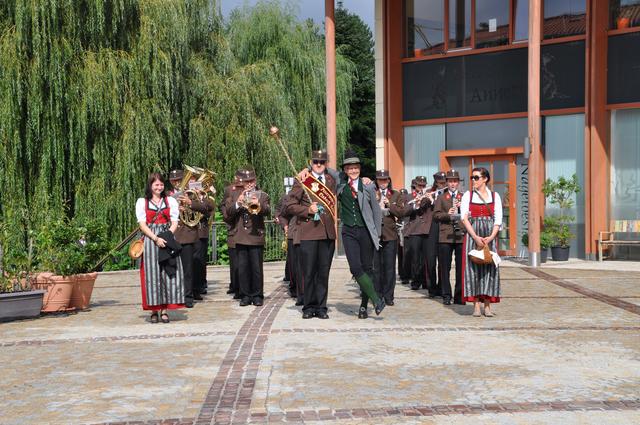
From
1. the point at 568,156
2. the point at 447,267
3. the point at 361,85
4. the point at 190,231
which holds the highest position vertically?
the point at 361,85

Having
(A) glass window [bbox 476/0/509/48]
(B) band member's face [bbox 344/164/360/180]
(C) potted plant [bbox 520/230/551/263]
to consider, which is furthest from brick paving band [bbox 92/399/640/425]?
(A) glass window [bbox 476/0/509/48]

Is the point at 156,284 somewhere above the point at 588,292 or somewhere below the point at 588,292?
above

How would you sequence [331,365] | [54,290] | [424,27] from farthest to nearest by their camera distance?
[424,27] < [54,290] < [331,365]

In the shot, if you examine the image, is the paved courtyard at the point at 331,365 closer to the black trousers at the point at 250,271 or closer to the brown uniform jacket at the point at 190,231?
the black trousers at the point at 250,271

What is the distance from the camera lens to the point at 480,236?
10938mm

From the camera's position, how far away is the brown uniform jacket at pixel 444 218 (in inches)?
484

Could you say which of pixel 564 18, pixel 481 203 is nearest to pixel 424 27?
pixel 564 18

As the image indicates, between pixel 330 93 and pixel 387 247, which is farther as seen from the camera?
pixel 330 93

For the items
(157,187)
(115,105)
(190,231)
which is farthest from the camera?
(115,105)

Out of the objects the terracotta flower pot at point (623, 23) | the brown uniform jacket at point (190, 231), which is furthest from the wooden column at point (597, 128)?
the brown uniform jacket at point (190, 231)

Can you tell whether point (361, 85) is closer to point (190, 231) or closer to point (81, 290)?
point (190, 231)

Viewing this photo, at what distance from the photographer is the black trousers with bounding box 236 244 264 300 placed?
1221 centimetres

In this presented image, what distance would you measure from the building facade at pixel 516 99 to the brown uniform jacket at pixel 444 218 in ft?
21.1

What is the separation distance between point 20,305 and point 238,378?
4.82 meters
